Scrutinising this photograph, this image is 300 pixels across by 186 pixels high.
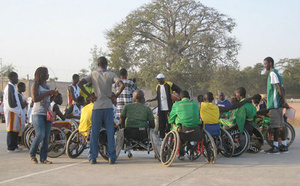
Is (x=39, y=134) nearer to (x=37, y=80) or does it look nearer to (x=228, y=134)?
(x=37, y=80)

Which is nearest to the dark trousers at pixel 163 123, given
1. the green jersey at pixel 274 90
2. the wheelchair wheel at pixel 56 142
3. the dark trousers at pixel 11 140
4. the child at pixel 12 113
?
the wheelchair wheel at pixel 56 142

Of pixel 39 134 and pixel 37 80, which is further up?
pixel 37 80

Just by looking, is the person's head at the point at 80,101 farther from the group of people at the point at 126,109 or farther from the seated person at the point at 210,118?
the seated person at the point at 210,118

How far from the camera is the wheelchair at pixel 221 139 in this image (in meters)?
8.18

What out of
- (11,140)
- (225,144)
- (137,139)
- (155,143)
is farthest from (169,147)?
(11,140)

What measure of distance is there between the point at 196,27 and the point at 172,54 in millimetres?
3428

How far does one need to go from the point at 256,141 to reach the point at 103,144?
3590 millimetres

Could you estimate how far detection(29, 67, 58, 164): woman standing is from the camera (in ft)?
24.8

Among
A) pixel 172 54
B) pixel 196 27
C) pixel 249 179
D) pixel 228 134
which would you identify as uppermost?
pixel 196 27

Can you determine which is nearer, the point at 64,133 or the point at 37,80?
the point at 37,80

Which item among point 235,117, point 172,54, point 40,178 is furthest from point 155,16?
point 40,178

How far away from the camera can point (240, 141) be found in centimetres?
870

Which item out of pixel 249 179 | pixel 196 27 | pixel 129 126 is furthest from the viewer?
pixel 196 27

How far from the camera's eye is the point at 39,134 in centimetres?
758
